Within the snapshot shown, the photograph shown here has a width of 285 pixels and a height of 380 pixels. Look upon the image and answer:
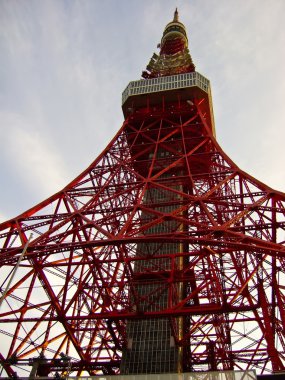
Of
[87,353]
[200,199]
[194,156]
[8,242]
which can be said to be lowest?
[87,353]

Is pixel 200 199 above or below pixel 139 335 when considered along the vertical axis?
above

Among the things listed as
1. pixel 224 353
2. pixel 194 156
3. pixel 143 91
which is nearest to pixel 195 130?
pixel 194 156

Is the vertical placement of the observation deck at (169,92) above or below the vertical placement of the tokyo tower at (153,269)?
above

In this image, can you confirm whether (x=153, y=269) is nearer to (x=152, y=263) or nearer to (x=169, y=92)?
(x=152, y=263)

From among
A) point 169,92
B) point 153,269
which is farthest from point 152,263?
point 169,92

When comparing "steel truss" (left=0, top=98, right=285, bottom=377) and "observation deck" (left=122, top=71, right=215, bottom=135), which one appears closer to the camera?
"steel truss" (left=0, top=98, right=285, bottom=377)

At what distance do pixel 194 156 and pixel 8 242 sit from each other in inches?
422

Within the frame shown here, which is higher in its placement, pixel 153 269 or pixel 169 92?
pixel 169 92

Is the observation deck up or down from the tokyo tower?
up

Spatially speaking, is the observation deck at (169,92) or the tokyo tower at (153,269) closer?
the tokyo tower at (153,269)

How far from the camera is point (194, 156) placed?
2270cm

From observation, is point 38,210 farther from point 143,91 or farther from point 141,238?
point 143,91

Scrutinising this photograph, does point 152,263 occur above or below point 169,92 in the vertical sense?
below

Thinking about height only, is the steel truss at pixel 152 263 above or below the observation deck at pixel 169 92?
below
